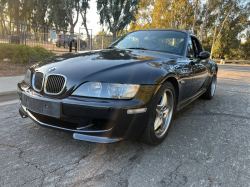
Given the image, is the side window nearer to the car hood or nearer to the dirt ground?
the car hood

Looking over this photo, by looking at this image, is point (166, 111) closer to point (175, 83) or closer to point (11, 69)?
point (175, 83)

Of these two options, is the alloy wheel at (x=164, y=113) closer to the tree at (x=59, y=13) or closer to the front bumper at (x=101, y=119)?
the front bumper at (x=101, y=119)

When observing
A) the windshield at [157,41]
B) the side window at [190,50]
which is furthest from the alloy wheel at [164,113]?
the side window at [190,50]

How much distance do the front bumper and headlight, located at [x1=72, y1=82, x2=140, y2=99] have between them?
51 mm

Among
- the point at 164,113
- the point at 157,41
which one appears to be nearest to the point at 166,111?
the point at 164,113

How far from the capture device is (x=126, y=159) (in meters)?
2.02

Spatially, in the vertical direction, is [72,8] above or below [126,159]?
above

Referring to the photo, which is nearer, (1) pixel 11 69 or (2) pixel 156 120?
(2) pixel 156 120

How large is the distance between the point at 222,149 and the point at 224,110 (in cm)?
189

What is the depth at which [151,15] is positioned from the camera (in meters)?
23.0

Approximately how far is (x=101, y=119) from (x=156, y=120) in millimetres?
795

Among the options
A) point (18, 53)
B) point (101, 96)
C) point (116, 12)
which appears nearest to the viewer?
point (101, 96)

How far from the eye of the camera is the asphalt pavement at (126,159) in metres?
1.69

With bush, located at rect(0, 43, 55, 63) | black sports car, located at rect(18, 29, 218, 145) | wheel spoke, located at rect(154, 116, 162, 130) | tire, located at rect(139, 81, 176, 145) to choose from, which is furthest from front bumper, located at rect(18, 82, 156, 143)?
bush, located at rect(0, 43, 55, 63)
